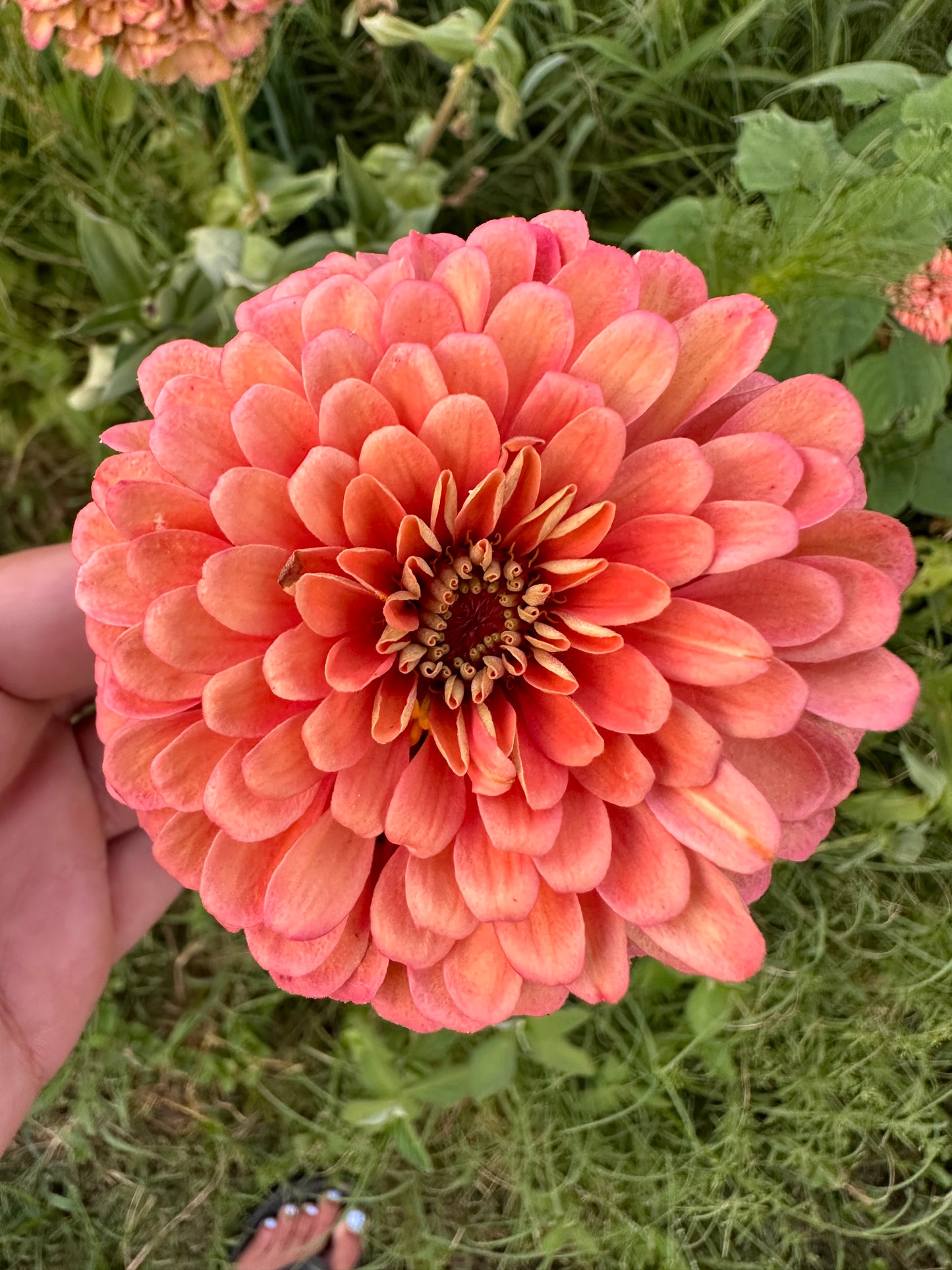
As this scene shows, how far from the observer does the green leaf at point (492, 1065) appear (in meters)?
1.11

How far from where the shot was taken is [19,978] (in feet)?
3.28

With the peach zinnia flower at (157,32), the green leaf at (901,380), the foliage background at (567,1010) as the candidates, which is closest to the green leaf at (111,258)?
the foliage background at (567,1010)

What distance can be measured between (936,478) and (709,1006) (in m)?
0.70

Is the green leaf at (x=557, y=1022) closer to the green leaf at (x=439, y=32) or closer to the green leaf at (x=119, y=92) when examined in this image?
the green leaf at (x=439, y=32)

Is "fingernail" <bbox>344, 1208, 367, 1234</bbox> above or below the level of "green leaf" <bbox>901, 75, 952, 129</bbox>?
below

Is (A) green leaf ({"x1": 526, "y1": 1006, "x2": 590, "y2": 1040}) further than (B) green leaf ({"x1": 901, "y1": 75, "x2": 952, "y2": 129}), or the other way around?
(A) green leaf ({"x1": 526, "y1": 1006, "x2": 590, "y2": 1040})

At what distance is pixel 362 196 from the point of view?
1087mm

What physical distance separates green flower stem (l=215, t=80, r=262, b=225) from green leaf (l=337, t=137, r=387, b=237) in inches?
4.3

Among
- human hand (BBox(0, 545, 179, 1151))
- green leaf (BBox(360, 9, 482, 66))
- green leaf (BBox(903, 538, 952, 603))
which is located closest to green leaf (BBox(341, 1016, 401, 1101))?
human hand (BBox(0, 545, 179, 1151))

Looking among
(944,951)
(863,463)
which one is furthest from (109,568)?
(944,951)

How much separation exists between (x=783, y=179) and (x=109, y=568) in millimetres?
684

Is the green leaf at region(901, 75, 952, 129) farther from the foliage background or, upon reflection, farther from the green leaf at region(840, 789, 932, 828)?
the green leaf at region(840, 789, 932, 828)

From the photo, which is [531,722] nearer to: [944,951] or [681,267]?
[681,267]

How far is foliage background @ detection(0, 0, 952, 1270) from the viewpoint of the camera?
40.8 inches
